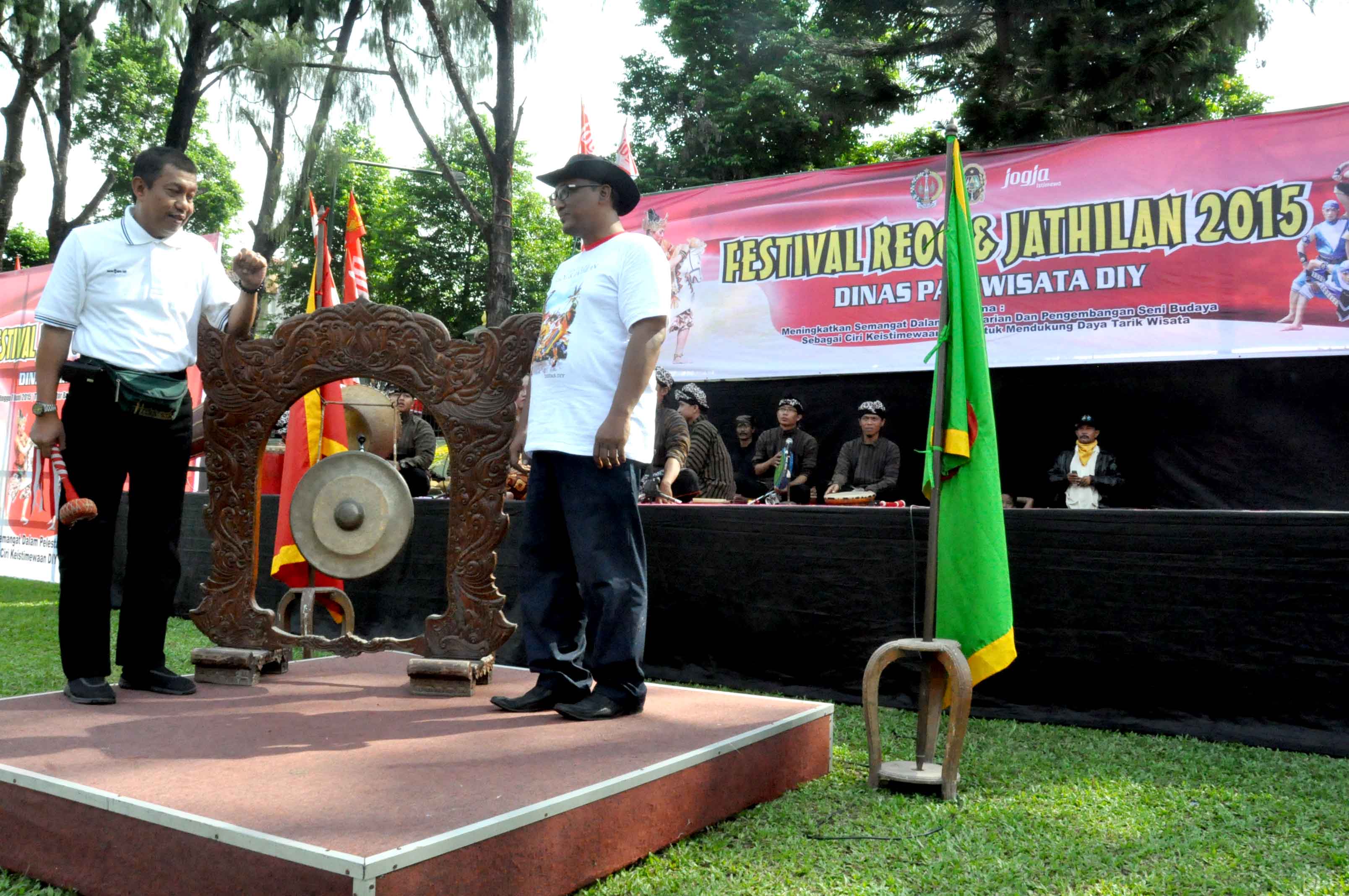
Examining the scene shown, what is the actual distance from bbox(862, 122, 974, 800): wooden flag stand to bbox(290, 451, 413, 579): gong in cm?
216

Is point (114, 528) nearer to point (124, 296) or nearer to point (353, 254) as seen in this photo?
point (124, 296)

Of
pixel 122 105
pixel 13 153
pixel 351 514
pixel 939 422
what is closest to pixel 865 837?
pixel 939 422

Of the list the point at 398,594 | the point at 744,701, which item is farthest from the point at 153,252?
the point at 398,594

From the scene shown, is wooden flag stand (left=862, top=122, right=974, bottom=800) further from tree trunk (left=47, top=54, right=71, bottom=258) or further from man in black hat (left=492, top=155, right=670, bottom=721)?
tree trunk (left=47, top=54, right=71, bottom=258)

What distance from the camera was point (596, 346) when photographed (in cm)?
317

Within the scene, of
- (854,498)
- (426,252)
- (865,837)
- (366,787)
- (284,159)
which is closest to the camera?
(366,787)

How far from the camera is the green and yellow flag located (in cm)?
300

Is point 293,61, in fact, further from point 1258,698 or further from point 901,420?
point 1258,698

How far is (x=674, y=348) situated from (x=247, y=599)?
15.2ft

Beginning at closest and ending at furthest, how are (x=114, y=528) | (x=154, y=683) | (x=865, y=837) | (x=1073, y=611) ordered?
(x=865, y=837), (x=114, y=528), (x=154, y=683), (x=1073, y=611)

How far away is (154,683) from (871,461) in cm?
557

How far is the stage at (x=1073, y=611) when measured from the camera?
360 centimetres

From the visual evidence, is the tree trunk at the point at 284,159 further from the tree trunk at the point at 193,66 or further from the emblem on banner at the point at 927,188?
the emblem on banner at the point at 927,188

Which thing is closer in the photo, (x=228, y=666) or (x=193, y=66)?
(x=228, y=666)
